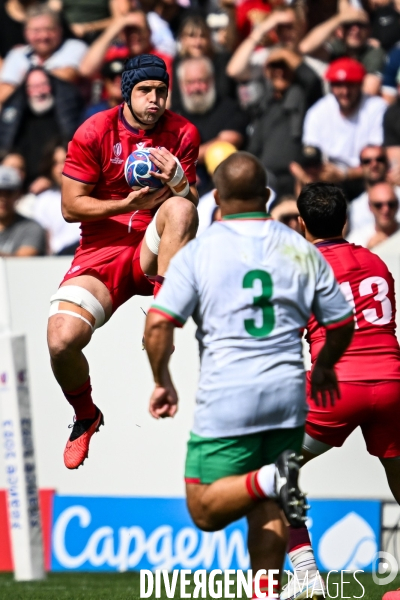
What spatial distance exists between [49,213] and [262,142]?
2.42 metres

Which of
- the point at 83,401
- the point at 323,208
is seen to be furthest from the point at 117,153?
the point at 83,401

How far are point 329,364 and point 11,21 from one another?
963 centimetres

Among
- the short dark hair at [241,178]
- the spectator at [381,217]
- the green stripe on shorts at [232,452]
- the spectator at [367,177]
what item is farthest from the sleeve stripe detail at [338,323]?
the spectator at [367,177]

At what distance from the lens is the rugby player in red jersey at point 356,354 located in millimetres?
6215

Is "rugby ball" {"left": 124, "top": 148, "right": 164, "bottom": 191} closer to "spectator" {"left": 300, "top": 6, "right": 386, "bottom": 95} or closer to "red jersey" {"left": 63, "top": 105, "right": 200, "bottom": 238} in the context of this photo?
"red jersey" {"left": 63, "top": 105, "right": 200, "bottom": 238}

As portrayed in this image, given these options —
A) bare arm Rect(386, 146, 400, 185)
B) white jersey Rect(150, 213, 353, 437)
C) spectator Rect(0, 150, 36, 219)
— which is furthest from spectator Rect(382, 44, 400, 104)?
white jersey Rect(150, 213, 353, 437)

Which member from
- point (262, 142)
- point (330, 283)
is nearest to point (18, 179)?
point (262, 142)

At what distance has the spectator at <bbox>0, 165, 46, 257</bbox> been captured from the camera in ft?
36.4

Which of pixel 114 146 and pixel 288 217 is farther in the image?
pixel 288 217

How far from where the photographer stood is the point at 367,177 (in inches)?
416

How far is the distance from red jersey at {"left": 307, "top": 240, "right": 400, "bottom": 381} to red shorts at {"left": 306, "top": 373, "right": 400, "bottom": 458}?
70 millimetres

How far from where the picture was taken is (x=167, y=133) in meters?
6.62

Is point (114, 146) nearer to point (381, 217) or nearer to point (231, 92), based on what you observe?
point (381, 217)

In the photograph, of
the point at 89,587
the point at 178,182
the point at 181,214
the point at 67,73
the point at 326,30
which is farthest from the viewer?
the point at 67,73
